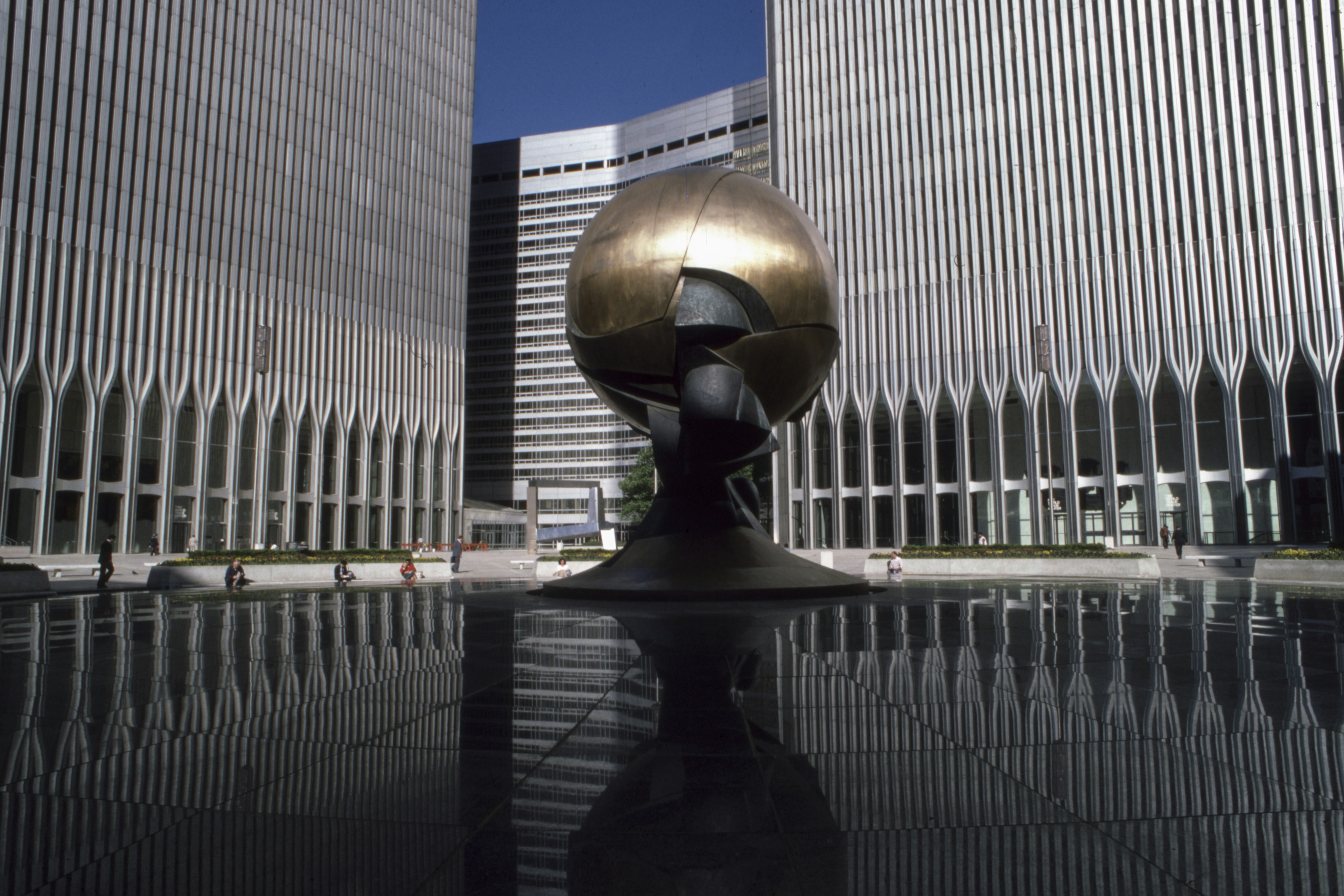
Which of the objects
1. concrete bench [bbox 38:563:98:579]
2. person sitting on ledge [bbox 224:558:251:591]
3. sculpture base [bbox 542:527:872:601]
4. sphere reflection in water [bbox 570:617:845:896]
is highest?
sculpture base [bbox 542:527:872:601]

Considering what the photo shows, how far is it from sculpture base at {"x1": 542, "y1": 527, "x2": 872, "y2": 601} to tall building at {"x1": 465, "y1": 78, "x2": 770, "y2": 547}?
262 ft

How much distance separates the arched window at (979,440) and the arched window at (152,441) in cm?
4244

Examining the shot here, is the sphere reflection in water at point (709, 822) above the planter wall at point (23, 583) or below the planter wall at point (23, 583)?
above

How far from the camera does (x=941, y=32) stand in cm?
4666

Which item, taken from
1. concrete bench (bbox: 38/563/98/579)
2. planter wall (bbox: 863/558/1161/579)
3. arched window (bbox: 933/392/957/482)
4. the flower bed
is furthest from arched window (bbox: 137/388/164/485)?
the flower bed

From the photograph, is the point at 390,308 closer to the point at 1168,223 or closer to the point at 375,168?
the point at 375,168

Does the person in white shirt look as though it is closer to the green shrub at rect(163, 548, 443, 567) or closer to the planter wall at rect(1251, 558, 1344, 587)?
the planter wall at rect(1251, 558, 1344, 587)

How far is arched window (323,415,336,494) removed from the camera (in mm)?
50500

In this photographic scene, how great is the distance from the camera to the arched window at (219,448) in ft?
144

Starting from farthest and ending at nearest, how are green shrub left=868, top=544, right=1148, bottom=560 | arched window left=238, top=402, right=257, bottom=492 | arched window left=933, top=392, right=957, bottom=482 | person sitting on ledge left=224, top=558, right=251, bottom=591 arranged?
1. arched window left=238, top=402, right=257, bottom=492
2. arched window left=933, top=392, right=957, bottom=482
3. green shrub left=868, top=544, right=1148, bottom=560
4. person sitting on ledge left=224, top=558, right=251, bottom=591

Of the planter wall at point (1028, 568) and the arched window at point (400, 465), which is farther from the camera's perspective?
the arched window at point (400, 465)

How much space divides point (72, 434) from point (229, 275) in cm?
1238

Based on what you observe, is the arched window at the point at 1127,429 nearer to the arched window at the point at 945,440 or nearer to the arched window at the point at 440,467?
the arched window at the point at 945,440

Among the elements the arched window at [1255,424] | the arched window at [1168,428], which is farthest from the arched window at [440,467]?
the arched window at [1255,424]
